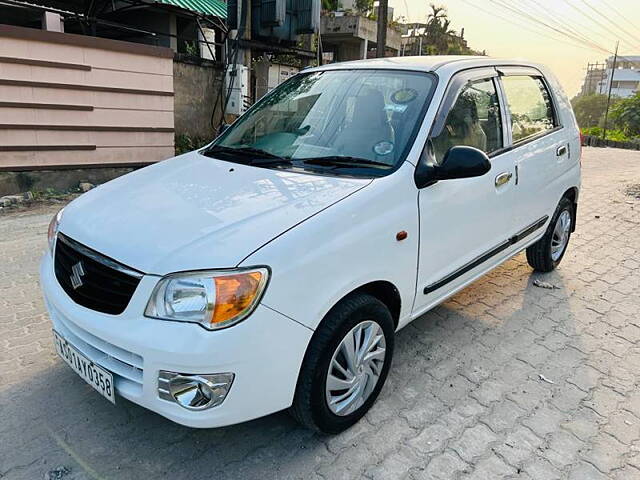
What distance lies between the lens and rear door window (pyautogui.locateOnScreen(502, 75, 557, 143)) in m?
3.56

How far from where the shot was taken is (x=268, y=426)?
8.09 feet

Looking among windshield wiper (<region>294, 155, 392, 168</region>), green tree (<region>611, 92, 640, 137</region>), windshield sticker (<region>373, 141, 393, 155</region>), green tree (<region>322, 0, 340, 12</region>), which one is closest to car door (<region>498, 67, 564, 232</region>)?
windshield sticker (<region>373, 141, 393, 155</region>)

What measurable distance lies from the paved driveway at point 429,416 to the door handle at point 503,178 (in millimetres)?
1033

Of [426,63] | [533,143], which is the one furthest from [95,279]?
[533,143]

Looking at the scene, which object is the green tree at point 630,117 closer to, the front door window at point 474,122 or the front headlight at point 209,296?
the front door window at point 474,122

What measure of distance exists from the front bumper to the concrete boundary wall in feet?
18.2

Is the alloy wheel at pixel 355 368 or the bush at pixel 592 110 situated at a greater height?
the bush at pixel 592 110

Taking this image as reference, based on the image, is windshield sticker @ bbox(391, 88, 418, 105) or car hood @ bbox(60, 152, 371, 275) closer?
car hood @ bbox(60, 152, 371, 275)

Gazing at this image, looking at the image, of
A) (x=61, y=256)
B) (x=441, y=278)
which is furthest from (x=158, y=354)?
(x=441, y=278)

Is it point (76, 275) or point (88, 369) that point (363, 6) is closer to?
point (76, 275)

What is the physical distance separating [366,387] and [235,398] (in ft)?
2.67

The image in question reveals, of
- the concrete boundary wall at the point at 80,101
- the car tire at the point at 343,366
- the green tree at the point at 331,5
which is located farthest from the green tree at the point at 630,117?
the car tire at the point at 343,366

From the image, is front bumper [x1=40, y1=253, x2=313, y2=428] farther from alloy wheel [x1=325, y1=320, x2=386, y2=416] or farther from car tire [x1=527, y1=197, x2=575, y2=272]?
car tire [x1=527, y1=197, x2=575, y2=272]

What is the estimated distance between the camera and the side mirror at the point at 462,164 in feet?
8.39
